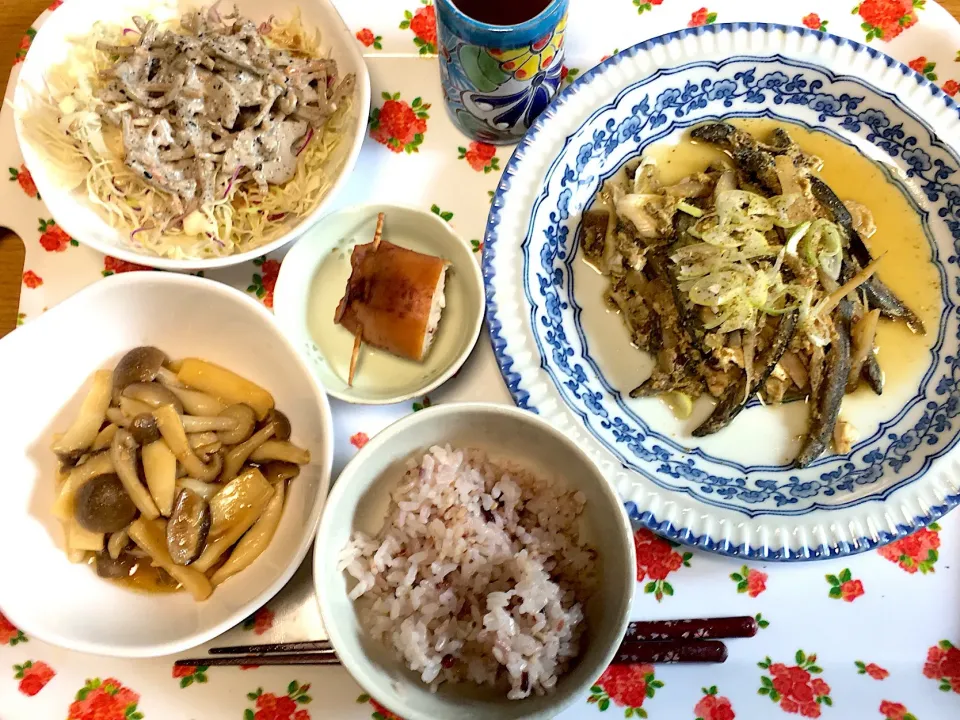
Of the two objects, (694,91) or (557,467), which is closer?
(557,467)

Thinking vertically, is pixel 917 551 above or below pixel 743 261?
below

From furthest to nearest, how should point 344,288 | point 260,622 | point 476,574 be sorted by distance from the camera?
point 344,288 < point 260,622 < point 476,574

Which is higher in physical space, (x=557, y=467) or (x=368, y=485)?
(x=557, y=467)

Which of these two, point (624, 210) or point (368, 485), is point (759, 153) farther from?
point (368, 485)

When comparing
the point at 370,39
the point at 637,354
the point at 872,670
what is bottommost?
the point at 872,670

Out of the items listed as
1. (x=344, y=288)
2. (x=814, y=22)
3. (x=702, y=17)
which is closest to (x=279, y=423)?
(x=344, y=288)

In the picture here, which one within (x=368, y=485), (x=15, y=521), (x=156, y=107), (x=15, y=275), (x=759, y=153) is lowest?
(x=15, y=521)

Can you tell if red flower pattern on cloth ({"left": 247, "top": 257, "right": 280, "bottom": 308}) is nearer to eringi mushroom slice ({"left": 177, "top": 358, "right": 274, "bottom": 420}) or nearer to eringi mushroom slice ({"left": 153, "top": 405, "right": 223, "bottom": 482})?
eringi mushroom slice ({"left": 177, "top": 358, "right": 274, "bottom": 420})

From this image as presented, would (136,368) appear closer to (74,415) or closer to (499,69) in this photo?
(74,415)

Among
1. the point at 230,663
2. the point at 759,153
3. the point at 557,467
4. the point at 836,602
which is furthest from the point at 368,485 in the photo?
the point at 759,153
